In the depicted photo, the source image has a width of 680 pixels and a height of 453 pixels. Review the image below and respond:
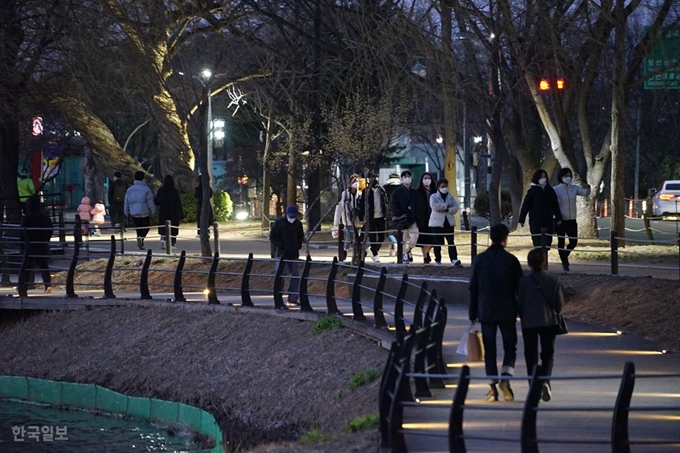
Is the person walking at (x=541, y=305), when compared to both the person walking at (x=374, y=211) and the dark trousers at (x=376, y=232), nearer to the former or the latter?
the person walking at (x=374, y=211)

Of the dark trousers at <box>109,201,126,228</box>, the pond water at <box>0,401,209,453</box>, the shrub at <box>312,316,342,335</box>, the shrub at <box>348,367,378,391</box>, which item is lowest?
the pond water at <box>0,401,209,453</box>

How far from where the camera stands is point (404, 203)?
2489cm

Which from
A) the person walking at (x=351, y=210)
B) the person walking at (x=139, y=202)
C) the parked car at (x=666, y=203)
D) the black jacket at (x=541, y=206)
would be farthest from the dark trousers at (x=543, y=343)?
the parked car at (x=666, y=203)

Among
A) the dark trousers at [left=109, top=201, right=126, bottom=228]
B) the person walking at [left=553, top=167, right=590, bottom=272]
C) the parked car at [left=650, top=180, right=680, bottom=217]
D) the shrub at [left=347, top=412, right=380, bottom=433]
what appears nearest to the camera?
A: the shrub at [left=347, top=412, right=380, bottom=433]

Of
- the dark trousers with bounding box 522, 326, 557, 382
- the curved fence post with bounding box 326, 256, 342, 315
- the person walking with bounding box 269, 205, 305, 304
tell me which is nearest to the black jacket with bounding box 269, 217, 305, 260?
the person walking with bounding box 269, 205, 305, 304

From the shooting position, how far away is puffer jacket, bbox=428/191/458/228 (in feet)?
80.5

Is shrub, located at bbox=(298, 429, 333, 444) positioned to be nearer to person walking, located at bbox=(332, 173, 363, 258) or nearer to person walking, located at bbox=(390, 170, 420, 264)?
person walking, located at bbox=(332, 173, 363, 258)

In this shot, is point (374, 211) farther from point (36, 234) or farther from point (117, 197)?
point (117, 197)

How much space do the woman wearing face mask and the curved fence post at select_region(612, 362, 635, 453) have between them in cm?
1377

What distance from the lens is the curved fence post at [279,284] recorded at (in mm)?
19750

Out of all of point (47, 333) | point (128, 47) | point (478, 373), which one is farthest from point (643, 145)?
point (478, 373)

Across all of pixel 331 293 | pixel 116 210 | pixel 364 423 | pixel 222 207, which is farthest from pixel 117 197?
pixel 364 423

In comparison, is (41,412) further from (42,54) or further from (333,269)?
(42,54)

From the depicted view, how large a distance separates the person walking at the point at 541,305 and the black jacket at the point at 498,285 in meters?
0.20
